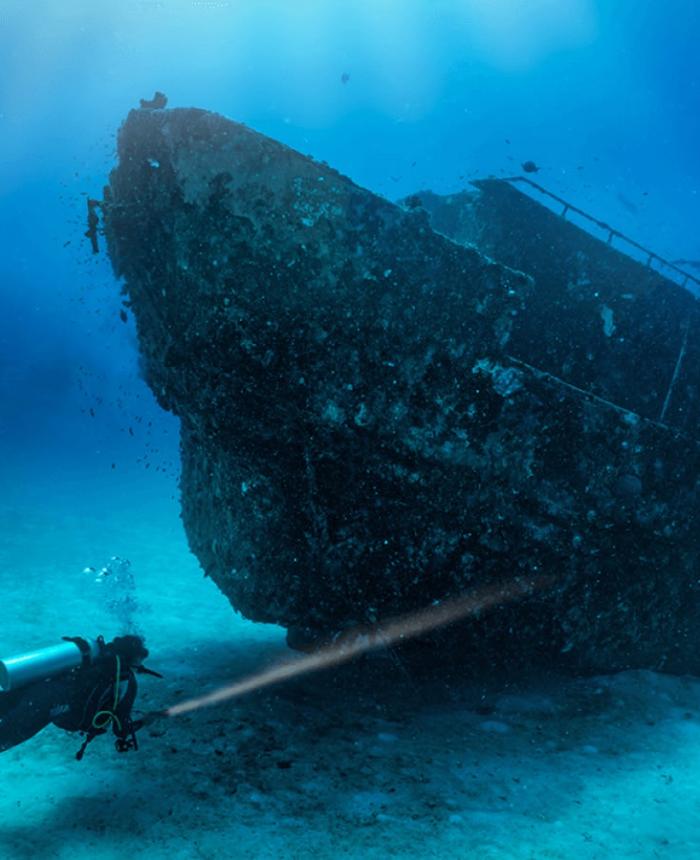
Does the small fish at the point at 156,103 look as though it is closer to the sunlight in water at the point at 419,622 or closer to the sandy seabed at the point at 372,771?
the sunlight in water at the point at 419,622

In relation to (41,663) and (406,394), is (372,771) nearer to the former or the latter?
(41,663)

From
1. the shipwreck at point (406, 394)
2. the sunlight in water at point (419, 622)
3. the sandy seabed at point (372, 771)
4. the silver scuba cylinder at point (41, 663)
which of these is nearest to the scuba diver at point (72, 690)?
the silver scuba cylinder at point (41, 663)

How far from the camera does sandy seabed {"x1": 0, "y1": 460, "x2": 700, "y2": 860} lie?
10.6ft

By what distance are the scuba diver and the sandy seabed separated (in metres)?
0.46

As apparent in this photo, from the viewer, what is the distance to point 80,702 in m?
3.60

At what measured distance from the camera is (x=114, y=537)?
1387cm

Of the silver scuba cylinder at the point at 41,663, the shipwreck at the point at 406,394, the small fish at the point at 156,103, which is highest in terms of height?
the small fish at the point at 156,103

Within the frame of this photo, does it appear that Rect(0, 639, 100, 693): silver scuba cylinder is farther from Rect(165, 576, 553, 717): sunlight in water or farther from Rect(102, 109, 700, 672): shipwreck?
Rect(102, 109, 700, 672): shipwreck

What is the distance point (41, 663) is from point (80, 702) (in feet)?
1.33

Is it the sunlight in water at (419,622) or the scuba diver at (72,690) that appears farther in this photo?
the sunlight in water at (419,622)

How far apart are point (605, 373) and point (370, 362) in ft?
8.57

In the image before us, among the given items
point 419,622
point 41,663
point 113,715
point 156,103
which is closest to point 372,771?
point 419,622

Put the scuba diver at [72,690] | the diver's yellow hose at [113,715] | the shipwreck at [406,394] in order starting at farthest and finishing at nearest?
the shipwreck at [406,394]
the diver's yellow hose at [113,715]
the scuba diver at [72,690]

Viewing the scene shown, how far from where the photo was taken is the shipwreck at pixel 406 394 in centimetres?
384
